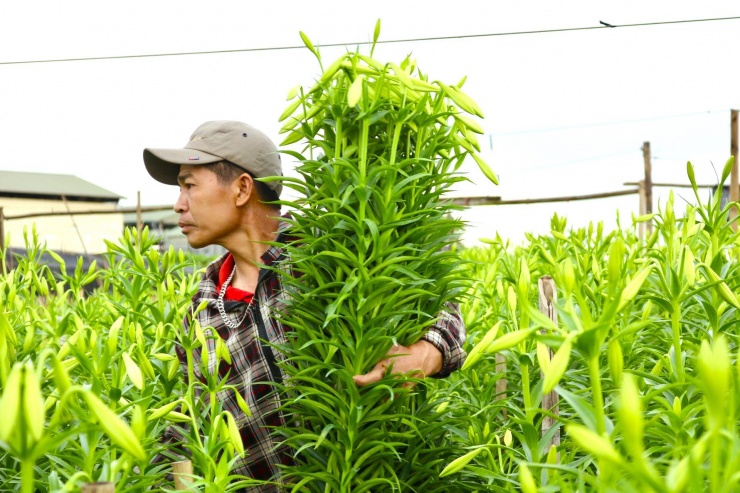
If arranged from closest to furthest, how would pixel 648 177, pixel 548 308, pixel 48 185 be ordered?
pixel 548 308
pixel 648 177
pixel 48 185

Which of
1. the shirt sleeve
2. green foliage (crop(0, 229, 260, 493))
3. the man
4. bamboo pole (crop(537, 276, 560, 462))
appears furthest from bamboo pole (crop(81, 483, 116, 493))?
the man

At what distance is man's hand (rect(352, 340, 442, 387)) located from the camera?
1630 millimetres

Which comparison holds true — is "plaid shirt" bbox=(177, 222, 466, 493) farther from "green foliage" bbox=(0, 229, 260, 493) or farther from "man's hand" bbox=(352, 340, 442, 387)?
"man's hand" bbox=(352, 340, 442, 387)

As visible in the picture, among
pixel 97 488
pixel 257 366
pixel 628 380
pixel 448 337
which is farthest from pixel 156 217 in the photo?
pixel 628 380

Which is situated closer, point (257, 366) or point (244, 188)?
point (257, 366)

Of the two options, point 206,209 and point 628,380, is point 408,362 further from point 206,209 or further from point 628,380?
point 628,380

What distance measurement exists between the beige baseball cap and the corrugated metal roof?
26.7 metres

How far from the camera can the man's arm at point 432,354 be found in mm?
1652

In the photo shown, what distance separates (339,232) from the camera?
163 centimetres

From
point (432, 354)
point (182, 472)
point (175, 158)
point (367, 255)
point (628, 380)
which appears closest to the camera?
point (628, 380)

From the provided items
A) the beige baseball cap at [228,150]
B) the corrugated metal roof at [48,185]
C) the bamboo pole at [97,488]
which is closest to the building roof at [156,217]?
the corrugated metal roof at [48,185]

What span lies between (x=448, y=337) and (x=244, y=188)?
85 cm

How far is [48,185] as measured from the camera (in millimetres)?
29391

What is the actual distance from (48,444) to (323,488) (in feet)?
3.18
